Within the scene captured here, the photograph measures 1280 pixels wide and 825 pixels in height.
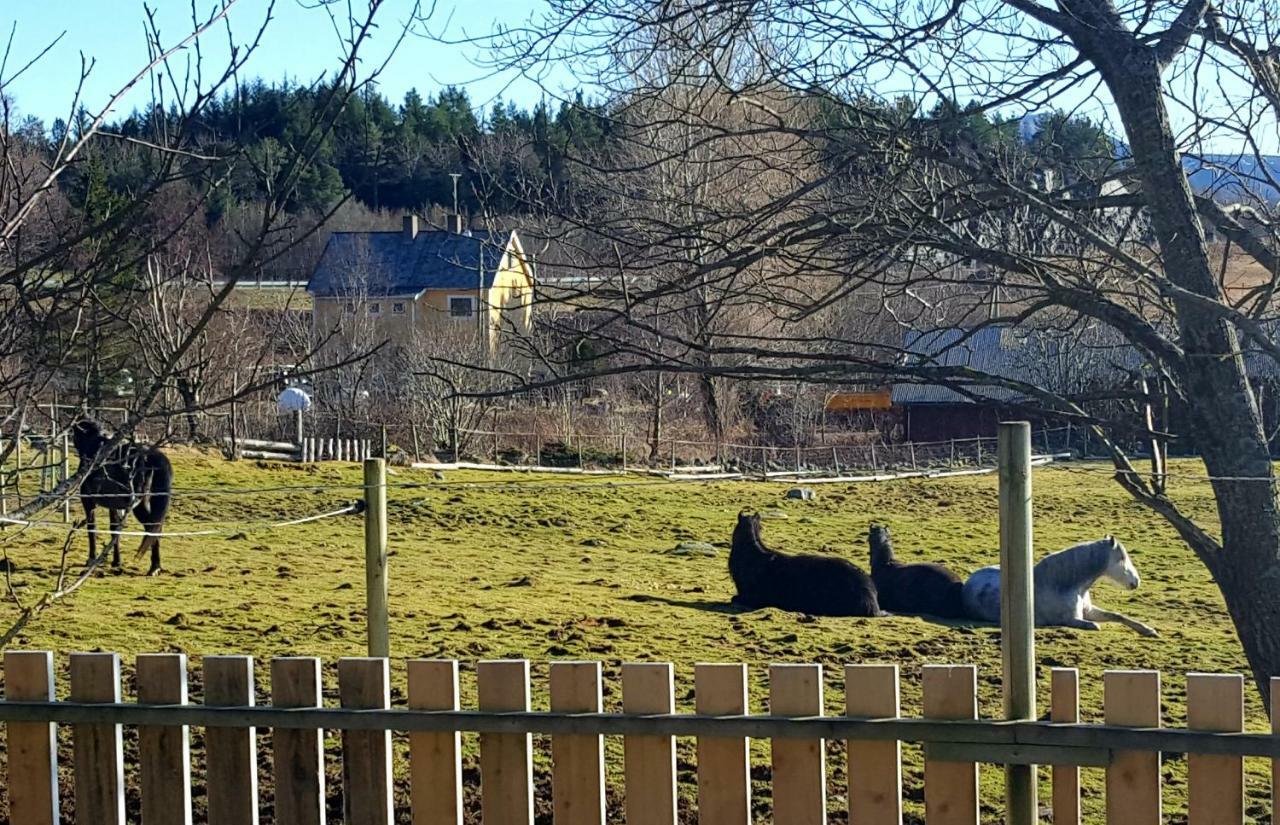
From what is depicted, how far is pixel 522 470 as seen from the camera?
2391cm

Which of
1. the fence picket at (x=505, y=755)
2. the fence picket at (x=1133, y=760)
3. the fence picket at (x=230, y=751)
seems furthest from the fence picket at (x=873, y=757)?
the fence picket at (x=230, y=751)

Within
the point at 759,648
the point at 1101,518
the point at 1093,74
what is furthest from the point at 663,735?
the point at 1101,518

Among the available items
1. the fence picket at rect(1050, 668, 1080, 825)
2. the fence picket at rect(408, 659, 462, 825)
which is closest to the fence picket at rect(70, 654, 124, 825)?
the fence picket at rect(408, 659, 462, 825)

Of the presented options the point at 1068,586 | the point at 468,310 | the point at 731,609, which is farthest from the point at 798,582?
the point at 468,310

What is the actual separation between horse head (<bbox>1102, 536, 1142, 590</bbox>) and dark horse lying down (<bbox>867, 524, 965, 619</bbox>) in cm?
120

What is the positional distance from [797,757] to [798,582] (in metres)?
7.80

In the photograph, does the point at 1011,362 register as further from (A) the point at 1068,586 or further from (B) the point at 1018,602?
(B) the point at 1018,602

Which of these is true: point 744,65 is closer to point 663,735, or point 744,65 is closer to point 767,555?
point 663,735

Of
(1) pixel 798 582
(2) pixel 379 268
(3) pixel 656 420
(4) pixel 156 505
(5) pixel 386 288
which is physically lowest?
(1) pixel 798 582

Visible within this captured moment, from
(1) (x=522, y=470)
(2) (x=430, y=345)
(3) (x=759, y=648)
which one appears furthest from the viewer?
(2) (x=430, y=345)

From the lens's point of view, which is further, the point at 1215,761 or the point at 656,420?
the point at 656,420

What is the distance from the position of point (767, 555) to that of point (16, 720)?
8044 millimetres

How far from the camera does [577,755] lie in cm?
397

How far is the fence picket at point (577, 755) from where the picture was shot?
3924 mm
